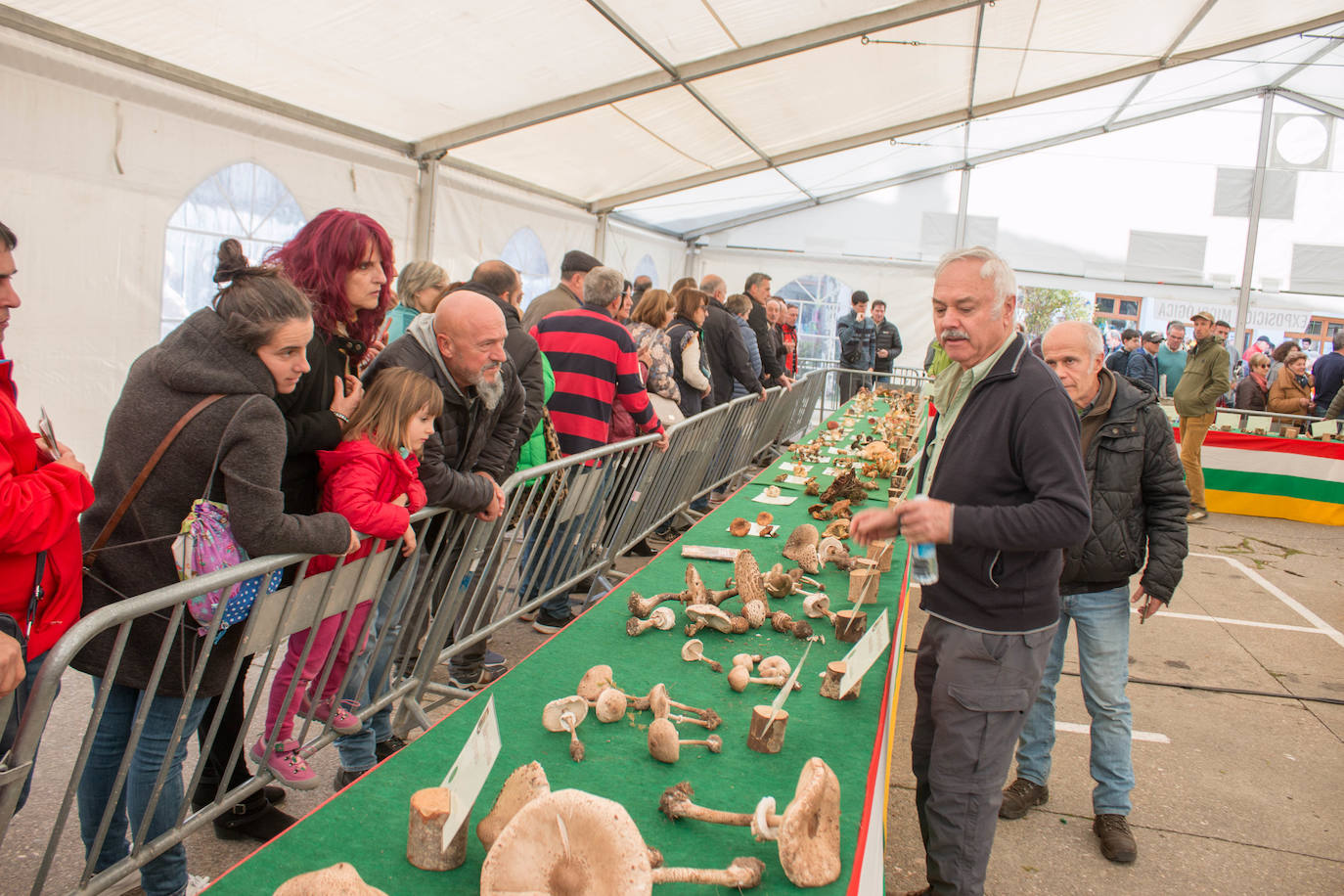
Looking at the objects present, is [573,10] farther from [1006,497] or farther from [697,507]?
[1006,497]

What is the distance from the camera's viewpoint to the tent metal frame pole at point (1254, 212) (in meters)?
14.8

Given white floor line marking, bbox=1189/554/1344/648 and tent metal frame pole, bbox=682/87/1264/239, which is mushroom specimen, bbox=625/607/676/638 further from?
tent metal frame pole, bbox=682/87/1264/239

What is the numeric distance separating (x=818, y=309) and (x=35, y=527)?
660 inches

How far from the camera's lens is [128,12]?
493 cm

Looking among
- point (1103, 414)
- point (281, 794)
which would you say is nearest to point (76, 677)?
point (281, 794)

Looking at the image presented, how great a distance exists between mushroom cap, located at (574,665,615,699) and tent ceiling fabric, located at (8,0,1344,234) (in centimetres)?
487

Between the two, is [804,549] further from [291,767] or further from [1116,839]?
[291,767]

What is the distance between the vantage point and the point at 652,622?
110 inches

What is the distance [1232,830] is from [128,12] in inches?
275

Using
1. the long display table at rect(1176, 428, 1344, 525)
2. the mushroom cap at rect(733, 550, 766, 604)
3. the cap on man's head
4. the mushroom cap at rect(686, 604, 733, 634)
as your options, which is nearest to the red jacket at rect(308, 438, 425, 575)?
the mushroom cap at rect(686, 604, 733, 634)

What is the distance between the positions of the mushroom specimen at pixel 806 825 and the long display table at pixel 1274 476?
1039cm

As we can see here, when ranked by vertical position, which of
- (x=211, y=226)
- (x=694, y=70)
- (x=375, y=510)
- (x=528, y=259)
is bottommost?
(x=375, y=510)

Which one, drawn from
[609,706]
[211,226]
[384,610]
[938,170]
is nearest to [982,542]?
[609,706]

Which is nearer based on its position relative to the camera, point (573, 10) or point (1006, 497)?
point (1006, 497)
